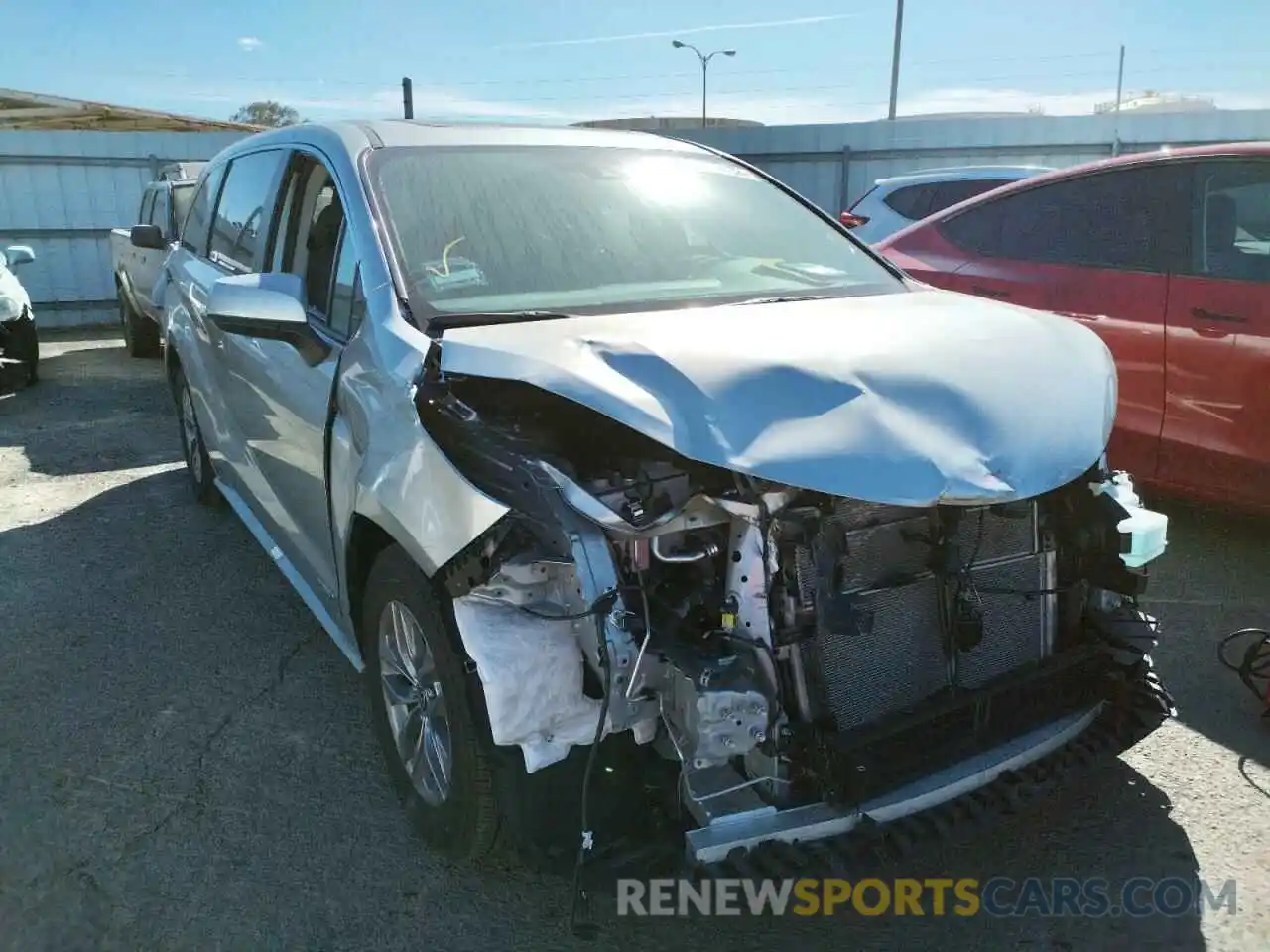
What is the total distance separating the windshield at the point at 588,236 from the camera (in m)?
2.90

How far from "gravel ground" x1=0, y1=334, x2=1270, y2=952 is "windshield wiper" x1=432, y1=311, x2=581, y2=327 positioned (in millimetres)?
1389

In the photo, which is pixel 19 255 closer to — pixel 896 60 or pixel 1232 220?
pixel 1232 220

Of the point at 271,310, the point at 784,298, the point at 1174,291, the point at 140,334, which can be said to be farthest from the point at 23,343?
the point at 1174,291

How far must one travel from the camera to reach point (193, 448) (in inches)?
221

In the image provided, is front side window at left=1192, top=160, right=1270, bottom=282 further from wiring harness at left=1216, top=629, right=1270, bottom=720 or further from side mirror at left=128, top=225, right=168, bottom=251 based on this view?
side mirror at left=128, top=225, right=168, bottom=251

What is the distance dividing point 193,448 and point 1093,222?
15.4ft

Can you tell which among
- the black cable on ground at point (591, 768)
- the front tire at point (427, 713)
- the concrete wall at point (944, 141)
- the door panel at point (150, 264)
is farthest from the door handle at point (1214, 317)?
the concrete wall at point (944, 141)

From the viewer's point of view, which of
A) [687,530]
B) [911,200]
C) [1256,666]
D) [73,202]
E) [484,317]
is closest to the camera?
[687,530]

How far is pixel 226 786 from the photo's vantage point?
3.07 m

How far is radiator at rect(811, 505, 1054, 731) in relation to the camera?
7.36ft

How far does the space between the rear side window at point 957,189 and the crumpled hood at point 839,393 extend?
6957 mm

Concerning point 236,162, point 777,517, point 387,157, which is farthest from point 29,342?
point 777,517

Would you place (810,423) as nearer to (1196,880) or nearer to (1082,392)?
(1082,392)

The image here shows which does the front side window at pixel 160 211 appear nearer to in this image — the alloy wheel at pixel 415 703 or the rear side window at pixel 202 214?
the rear side window at pixel 202 214
